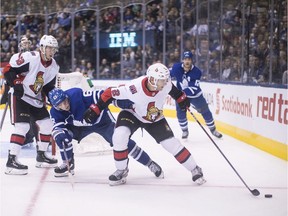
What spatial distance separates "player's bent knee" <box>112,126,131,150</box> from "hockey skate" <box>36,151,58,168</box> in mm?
940

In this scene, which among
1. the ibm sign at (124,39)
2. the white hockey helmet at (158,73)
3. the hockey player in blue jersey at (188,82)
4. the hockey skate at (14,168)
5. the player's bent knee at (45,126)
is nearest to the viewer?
the white hockey helmet at (158,73)

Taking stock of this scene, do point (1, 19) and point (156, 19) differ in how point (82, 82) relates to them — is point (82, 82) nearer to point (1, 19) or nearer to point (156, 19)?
point (156, 19)

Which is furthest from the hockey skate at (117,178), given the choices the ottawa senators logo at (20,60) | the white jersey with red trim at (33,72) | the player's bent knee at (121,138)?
the ottawa senators logo at (20,60)

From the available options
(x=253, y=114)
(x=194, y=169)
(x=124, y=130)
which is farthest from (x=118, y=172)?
(x=253, y=114)

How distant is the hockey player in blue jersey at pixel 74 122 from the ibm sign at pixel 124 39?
6524mm

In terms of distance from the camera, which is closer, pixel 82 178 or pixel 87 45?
pixel 82 178

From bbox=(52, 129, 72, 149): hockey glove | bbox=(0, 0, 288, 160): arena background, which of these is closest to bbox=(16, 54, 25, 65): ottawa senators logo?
bbox=(52, 129, 72, 149): hockey glove

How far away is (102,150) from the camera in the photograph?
498 cm

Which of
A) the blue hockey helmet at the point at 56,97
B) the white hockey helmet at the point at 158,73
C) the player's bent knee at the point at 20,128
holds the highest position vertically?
the white hockey helmet at the point at 158,73

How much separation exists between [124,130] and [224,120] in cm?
333

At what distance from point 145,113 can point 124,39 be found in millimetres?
7125

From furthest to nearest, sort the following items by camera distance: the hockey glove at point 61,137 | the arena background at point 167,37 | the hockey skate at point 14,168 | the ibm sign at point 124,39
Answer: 1. the ibm sign at point 124,39
2. the arena background at point 167,37
3. the hockey skate at point 14,168
4. the hockey glove at point 61,137

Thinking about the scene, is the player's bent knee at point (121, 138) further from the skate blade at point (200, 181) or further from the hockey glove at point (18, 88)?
the hockey glove at point (18, 88)

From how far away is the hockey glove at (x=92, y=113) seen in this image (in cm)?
349
